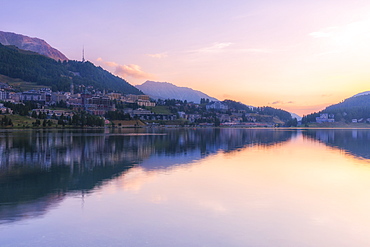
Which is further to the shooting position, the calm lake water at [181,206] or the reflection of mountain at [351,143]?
the reflection of mountain at [351,143]

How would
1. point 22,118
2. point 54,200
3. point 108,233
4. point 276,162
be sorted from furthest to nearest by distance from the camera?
point 22,118 → point 276,162 → point 54,200 → point 108,233

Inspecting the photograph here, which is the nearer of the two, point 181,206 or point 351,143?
point 181,206

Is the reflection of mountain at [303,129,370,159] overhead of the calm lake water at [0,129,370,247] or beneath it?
overhead

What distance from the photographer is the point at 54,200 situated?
1605 cm

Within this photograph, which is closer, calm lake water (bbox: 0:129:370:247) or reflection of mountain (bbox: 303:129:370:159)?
calm lake water (bbox: 0:129:370:247)

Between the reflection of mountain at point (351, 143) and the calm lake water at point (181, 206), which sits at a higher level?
the reflection of mountain at point (351, 143)

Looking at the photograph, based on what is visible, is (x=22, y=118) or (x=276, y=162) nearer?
(x=276, y=162)

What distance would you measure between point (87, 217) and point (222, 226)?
564 cm

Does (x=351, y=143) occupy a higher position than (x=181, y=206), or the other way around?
(x=351, y=143)

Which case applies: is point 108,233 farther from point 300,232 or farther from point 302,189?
point 302,189

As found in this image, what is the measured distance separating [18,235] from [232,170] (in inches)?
711

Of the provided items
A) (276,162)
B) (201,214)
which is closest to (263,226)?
(201,214)

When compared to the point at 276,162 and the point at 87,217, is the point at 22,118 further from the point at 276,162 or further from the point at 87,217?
the point at 87,217

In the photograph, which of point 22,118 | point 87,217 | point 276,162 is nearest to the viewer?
point 87,217
